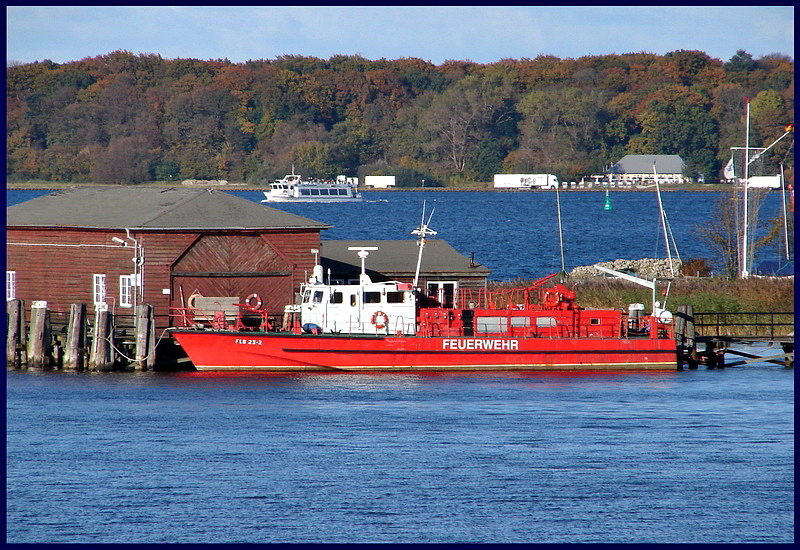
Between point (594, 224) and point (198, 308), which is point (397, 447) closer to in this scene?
point (198, 308)

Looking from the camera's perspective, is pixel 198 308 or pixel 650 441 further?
pixel 198 308

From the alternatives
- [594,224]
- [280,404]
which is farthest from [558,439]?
[594,224]

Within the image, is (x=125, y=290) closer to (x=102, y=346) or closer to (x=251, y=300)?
(x=102, y=346)

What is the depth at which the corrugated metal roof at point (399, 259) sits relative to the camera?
147 ft

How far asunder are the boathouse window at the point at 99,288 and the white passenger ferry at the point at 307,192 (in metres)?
131

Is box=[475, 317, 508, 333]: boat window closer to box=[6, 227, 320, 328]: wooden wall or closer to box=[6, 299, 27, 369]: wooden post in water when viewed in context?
box=[6, 227, 320, 328]: wooden wall

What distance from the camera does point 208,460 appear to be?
29281 millimetres

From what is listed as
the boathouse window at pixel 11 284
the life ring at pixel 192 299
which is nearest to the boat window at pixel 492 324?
the life ring at pixel 192 299

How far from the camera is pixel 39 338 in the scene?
39.8 m

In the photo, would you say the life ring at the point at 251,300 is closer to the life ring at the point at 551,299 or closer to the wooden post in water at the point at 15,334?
the wooden post in water at the point at 15,334

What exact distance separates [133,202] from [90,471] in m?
18.4

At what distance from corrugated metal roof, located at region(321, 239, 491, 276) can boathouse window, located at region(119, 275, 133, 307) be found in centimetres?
705

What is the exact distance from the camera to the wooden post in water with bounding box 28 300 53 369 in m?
39.6

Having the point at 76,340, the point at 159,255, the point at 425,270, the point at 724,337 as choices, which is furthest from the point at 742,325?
the point at 76,340
